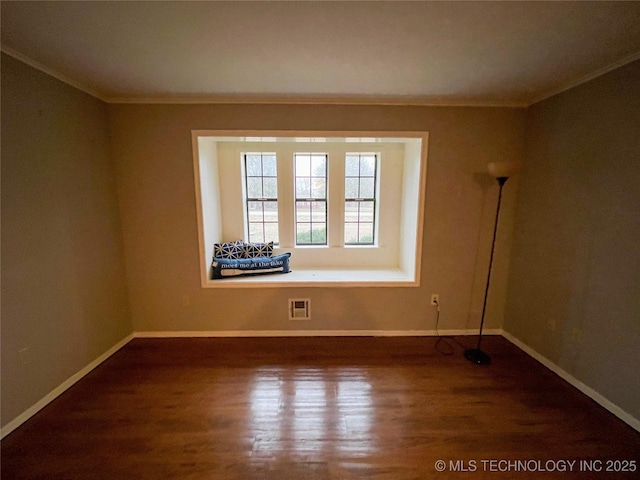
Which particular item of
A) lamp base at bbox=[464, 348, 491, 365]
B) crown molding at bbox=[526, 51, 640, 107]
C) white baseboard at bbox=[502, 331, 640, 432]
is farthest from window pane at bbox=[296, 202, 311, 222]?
white baseboard at bbox=[502, 331, 640, 432]

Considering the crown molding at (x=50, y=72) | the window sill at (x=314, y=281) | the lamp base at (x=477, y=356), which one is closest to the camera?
the crown molding at (x=50, y=72)

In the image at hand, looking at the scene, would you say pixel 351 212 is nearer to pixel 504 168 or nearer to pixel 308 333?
pixel 308 333

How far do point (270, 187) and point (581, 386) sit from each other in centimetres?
345

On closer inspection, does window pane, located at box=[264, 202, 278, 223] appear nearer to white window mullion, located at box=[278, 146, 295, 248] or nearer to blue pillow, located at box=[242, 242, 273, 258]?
white window mullion, located at box=[278, 146, 295, 248]

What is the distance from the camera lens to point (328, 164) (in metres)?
3.26

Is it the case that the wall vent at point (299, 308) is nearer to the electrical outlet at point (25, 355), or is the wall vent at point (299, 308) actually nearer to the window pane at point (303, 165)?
the window pane at point (303, 165)

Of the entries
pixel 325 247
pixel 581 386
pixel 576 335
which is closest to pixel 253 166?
pixel 325 247

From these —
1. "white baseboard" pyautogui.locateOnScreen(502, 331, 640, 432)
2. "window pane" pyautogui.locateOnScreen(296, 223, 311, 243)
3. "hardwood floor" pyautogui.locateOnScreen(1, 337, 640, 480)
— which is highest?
"window pane" pyautogui.locateOnScreen(296, 223, 311, 243)

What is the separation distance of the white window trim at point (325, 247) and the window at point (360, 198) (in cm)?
14

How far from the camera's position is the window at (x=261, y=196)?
3295 millimetres

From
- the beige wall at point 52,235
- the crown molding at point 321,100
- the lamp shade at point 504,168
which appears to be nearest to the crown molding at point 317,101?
the crown molding at point 321,100

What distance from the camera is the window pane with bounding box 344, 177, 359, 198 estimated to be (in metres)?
3.35

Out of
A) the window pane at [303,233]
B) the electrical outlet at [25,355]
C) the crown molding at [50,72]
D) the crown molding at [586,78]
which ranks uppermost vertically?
the crown molding at [586,78]

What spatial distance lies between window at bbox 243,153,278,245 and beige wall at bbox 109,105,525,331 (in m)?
0.86
